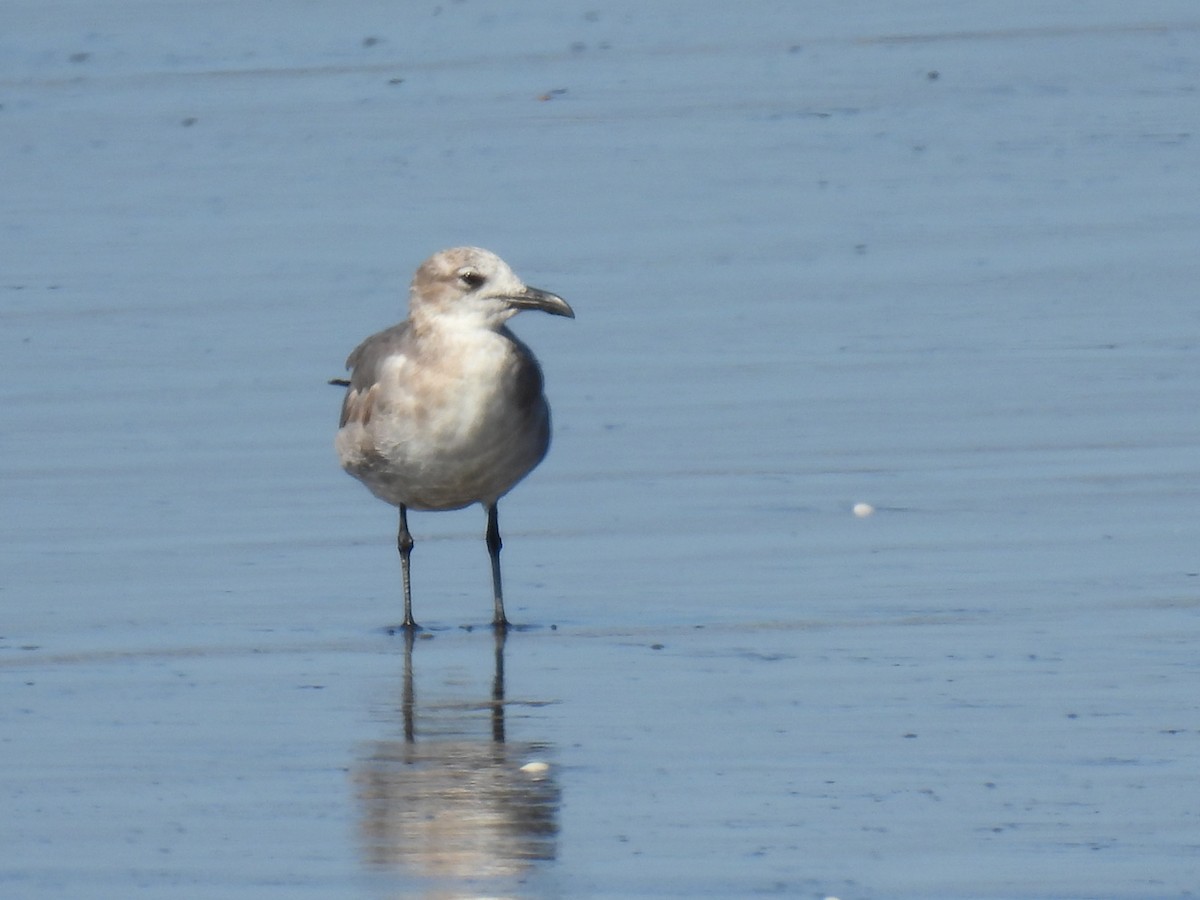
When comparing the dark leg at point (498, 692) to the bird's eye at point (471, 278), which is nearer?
the dark leg at point (498, 692)

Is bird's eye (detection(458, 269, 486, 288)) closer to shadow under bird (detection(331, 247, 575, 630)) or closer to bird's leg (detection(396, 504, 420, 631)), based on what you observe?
shadow under bird (detection(331, 247, 575, 630))

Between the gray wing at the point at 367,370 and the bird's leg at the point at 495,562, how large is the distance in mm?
448

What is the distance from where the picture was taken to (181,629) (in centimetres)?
801

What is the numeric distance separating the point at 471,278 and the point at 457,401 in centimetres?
37

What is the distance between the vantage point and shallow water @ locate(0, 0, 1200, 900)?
6.20 meters

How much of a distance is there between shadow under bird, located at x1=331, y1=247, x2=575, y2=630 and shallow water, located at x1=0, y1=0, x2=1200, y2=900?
33 cm

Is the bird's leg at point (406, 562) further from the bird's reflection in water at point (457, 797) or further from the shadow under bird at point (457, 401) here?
the bird's reflection in water at point (457, 797)

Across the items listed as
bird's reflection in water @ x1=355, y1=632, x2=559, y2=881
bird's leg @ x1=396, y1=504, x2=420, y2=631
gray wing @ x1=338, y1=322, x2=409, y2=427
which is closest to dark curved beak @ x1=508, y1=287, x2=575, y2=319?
gray wing @ x1=338, y1=322, x2=409, y2=427

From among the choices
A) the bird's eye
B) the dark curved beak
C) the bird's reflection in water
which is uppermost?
the bird's eye

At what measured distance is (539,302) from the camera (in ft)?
27.5

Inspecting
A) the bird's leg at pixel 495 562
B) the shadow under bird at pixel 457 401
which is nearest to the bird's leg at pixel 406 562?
the shadow under bird at pixel 457 401

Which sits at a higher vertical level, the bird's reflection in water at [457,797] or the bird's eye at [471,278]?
the bird's eye at [471,278]

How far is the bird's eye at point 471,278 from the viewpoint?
8414mm

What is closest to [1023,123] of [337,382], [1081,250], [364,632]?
[1081,250]
